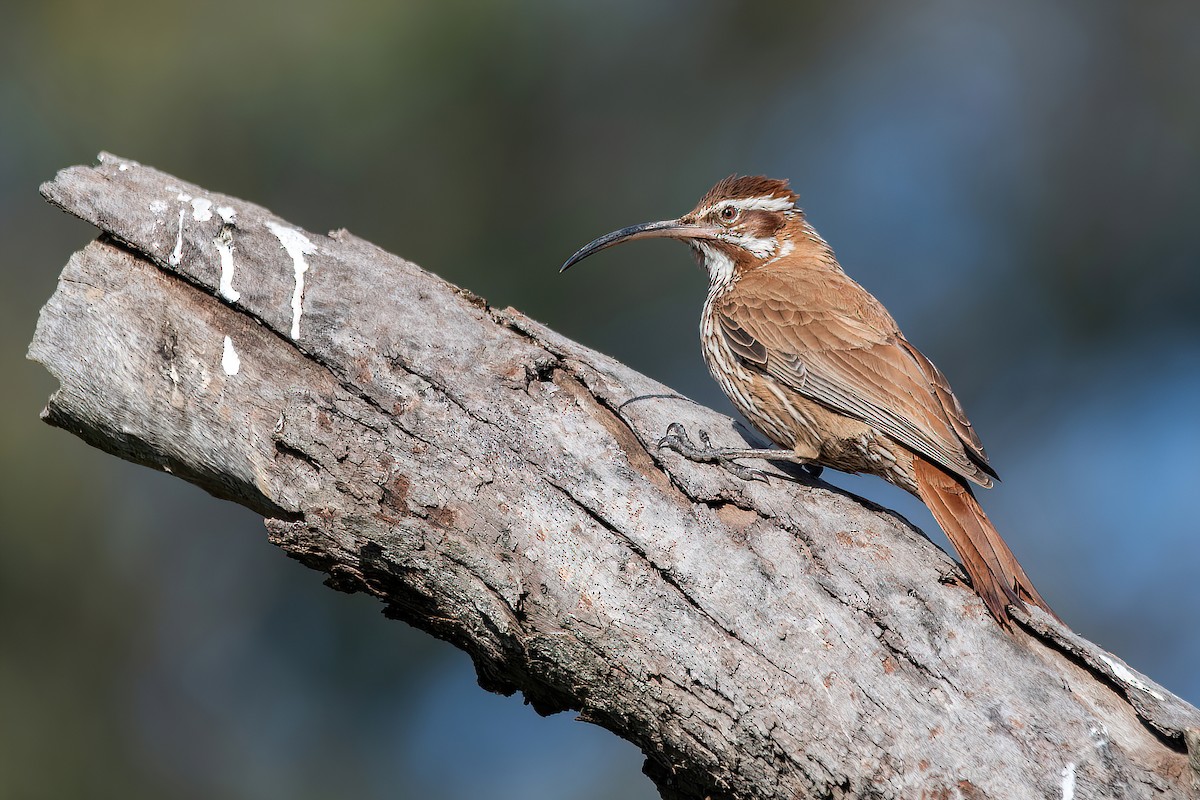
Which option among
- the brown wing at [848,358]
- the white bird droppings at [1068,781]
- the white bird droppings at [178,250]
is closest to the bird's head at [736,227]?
the brown wing at [848,358]

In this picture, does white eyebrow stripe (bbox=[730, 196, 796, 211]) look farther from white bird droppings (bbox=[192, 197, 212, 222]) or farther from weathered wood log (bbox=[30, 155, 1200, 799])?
white bird droppings (bbox=[192, 197, 212, 222])

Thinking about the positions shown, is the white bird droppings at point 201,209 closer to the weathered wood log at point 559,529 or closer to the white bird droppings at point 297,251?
the weathered wood log at point 559,529

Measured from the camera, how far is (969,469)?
3.53 m

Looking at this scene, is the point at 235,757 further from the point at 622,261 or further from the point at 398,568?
the point at 398,568

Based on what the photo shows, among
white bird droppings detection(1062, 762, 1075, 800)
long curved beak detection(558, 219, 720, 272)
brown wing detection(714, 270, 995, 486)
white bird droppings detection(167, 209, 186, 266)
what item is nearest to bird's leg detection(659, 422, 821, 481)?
brown wing detection(714, 270, 995, 486)

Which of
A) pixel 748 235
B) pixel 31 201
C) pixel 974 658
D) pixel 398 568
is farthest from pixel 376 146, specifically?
pixel 974 658

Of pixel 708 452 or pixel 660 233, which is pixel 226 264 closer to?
pixel 708 452

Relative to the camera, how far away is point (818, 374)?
390 cm

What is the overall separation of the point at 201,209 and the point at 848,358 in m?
2.24

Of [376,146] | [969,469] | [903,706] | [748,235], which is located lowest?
[903,706]

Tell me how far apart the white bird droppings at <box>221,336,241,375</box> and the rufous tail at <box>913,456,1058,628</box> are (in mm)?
2185

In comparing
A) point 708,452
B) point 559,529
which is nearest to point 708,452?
point 708,452

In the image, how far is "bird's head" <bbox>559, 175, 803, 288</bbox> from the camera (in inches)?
182

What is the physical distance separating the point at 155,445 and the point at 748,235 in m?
2.55
